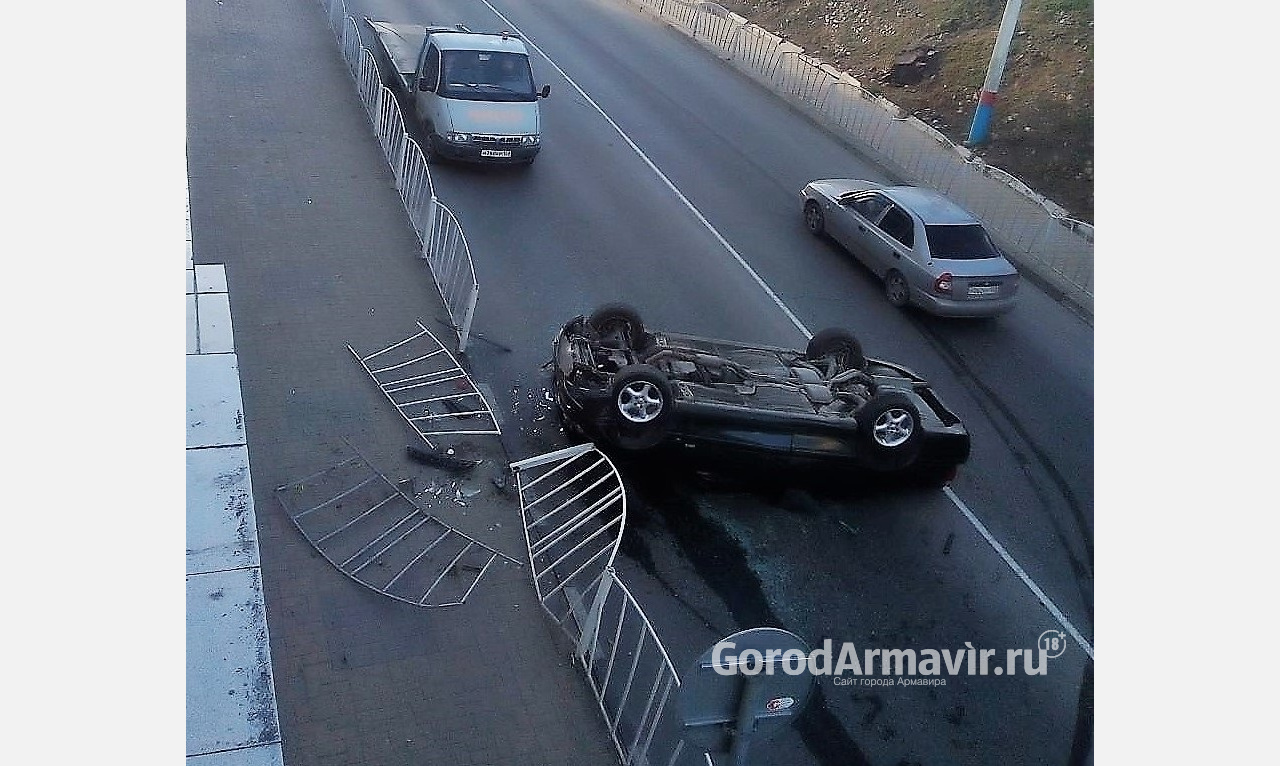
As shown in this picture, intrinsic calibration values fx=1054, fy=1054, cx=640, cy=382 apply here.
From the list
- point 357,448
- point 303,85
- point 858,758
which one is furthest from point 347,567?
point 303,85

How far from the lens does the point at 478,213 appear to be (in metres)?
14.8

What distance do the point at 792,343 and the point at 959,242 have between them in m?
2.95

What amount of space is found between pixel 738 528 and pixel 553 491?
5.45 ft

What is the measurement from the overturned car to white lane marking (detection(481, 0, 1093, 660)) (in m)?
0.62

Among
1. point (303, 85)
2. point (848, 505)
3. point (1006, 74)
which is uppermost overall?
point (1006, 74)

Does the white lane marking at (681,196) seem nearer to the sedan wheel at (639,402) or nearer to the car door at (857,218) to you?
the car door at (857,218)

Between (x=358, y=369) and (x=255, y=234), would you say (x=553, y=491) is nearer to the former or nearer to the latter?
(x=358, y=369)

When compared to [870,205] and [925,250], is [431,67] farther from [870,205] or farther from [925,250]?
[925,250]

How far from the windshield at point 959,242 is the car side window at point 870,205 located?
2.96ft

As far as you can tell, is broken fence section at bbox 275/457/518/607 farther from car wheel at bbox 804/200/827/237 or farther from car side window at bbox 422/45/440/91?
car side window at bbox 422/45/440/91

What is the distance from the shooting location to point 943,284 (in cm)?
1330

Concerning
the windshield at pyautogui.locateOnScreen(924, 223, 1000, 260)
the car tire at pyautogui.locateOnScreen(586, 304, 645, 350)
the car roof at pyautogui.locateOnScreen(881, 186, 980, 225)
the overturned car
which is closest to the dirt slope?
the car roof at pyautogui.locateOnScreen(881, 186, 980, 225)

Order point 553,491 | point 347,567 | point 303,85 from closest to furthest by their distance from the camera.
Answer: point 347,567 → point 553,491 → point 303,85

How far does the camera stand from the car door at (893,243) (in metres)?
13.8
